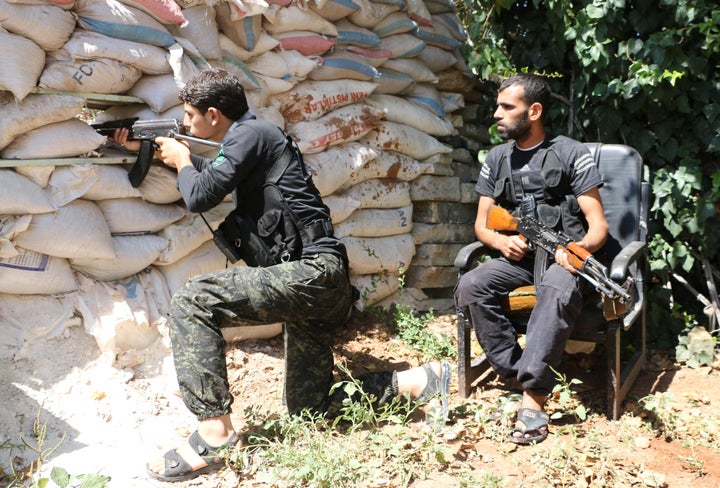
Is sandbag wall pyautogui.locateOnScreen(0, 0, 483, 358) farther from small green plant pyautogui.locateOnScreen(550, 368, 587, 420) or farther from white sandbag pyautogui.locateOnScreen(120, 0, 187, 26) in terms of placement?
small green plant pyautogui.locateOnScreen(550, 368, 587, 420)

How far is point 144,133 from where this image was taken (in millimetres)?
3178

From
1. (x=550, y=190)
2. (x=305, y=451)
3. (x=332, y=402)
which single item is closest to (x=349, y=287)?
(x=332, y=402)

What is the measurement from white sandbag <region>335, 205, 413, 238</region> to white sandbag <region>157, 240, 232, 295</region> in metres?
0.88

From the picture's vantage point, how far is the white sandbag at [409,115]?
4.65m

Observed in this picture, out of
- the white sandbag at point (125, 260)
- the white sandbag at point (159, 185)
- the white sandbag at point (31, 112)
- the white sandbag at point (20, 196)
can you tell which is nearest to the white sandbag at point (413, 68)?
the white sandbag at point (159, 185)

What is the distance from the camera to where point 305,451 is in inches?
110

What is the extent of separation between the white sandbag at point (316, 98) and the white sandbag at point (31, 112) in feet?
3.91

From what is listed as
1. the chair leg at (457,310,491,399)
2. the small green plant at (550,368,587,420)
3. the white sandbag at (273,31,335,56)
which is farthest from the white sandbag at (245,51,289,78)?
the small green plant at (550,368,587,420)

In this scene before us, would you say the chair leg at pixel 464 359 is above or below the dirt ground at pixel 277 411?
above

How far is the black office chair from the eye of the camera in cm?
329

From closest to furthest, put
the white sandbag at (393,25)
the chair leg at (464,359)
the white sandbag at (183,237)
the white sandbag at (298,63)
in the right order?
the white sandbag at (183,237) < the chair leg at (464,359) < the white sandbag at (298,63) < the white sandbag at (393,25)

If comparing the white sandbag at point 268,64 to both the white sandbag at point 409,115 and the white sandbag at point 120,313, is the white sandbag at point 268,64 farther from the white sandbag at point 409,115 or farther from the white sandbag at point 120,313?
the white sandbag at point 120,313

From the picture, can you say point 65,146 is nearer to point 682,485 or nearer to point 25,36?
point 25,36

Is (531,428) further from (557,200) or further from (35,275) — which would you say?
(35,275)
